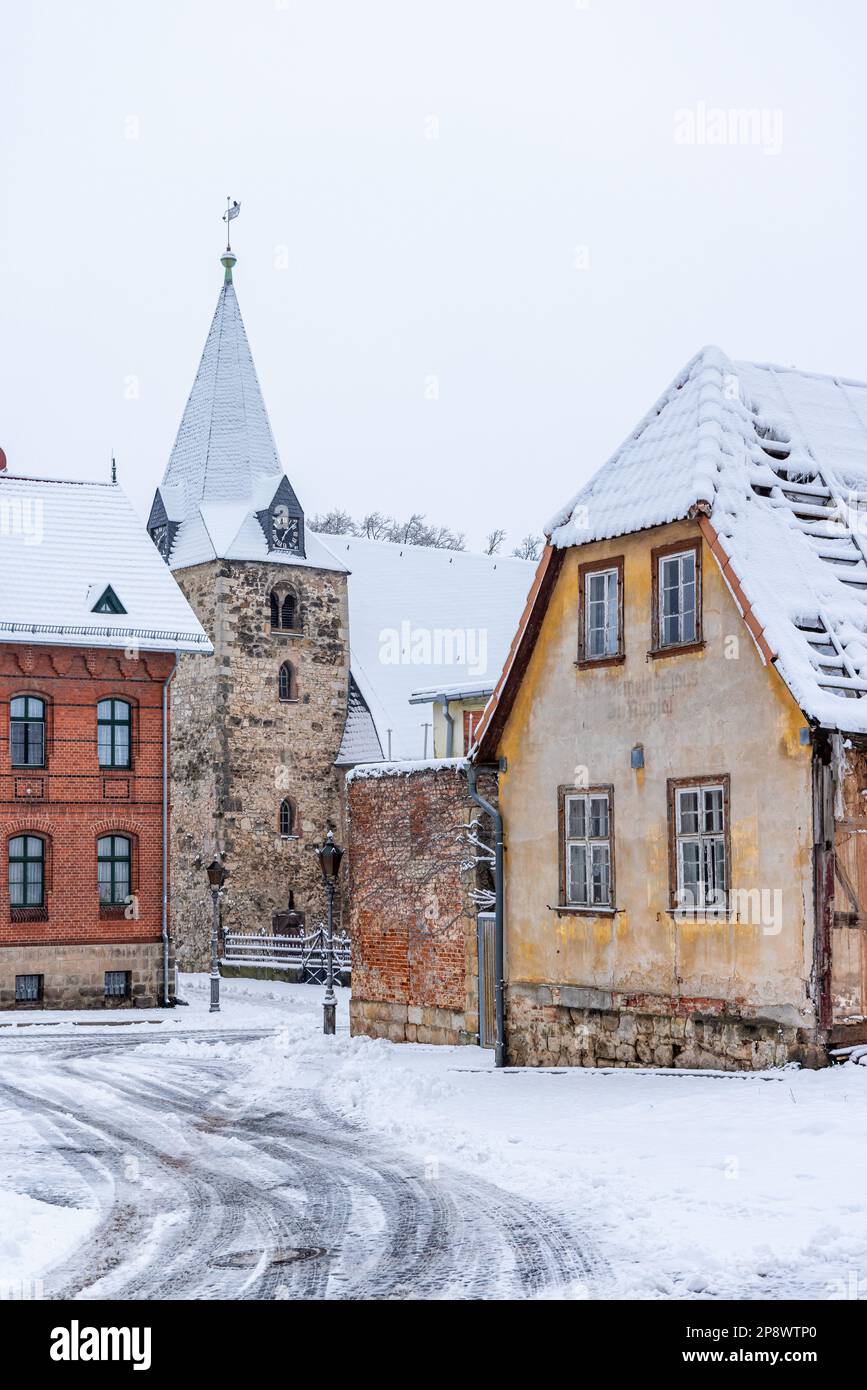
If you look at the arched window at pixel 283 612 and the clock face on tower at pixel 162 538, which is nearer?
the arched window at pixel 283 612

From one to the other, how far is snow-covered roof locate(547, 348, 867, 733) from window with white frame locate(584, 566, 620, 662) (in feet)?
1.78

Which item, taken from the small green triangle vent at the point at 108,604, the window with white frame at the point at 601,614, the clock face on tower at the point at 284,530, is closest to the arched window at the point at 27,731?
the small green triangle vent at the point at 108,604

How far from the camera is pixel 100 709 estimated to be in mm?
36188

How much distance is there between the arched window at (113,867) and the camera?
36.0m

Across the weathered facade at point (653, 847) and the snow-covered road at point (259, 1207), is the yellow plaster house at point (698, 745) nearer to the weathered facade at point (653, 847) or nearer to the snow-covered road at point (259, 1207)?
the weathered facade at point (653, 847)

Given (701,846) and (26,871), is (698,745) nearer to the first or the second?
(701,846)

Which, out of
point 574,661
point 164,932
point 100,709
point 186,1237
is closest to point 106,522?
point 100,709

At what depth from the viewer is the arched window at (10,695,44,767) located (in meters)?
35.2

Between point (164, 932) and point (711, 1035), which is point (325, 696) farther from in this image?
point (711, 1035)

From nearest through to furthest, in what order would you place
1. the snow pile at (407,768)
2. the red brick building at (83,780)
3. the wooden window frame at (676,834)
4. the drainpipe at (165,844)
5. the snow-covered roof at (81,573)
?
the wooden window frame at (676,834) < the snow pile at (407,768) < the red brick building at (83,780) < the snow-covered roof at (81,573) < the drainpipe at (165,844)

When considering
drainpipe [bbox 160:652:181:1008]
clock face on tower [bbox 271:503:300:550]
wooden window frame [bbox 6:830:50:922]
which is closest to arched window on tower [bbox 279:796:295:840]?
clock face on tower [bbox 271:503:300:550]

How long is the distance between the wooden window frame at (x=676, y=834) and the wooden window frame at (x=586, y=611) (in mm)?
1819

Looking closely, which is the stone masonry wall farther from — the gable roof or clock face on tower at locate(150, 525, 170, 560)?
the gable roof

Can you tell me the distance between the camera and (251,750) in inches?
1934
